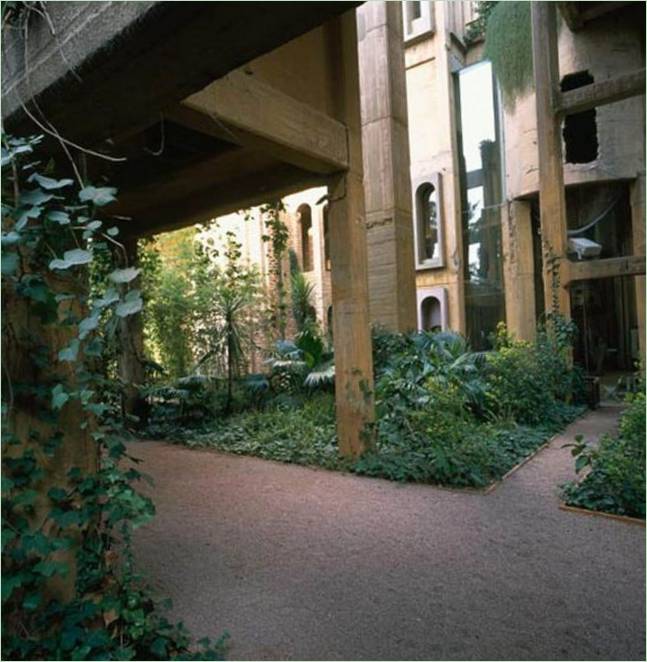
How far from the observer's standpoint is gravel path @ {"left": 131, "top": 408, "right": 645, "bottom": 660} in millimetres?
2156

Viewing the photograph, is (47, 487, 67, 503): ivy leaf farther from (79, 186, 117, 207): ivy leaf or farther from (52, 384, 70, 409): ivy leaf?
(79, 186, 117, 207): ivy leaf

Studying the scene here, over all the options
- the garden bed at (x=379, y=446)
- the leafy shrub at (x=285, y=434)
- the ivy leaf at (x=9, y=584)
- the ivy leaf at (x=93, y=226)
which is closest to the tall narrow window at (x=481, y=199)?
the garden bed at (x=379, y=446)

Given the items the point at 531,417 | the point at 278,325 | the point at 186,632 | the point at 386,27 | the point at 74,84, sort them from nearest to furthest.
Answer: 1. the point at 74,84
2. the point at 186,632
3. the point at 531,417
4. the point at 386,27
5. the point at 278,325

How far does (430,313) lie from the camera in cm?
1311

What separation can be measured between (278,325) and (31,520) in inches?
350

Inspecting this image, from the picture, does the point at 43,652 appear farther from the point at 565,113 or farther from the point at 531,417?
the point at 565,113

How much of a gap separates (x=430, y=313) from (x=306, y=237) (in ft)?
13.7

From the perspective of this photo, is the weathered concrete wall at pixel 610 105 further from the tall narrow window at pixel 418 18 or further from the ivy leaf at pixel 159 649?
the ivy leaf at pixel 159 649

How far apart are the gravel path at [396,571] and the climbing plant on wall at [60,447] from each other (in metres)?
0.47

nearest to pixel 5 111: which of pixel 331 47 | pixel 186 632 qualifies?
pixel 186 632

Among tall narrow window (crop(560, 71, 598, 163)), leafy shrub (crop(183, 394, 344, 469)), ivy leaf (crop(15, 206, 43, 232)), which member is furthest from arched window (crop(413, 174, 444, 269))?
ivy leaf (crop(15, 206, 43, 232))

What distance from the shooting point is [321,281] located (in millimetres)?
13539

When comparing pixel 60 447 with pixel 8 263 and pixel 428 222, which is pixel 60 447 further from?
pixel 428 222

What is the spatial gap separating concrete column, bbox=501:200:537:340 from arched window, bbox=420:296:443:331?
1678 mm
